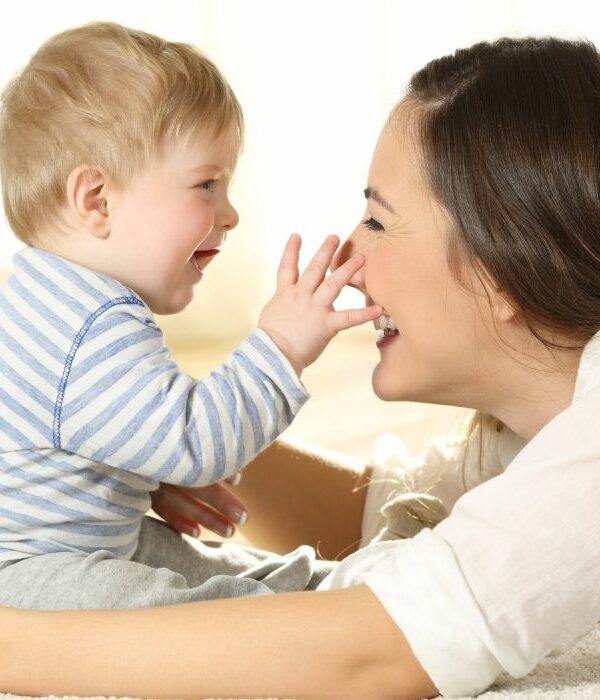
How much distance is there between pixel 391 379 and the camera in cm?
133

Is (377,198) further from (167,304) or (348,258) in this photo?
(167,304)

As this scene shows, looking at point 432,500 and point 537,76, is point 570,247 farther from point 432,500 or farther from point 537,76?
point 432,500

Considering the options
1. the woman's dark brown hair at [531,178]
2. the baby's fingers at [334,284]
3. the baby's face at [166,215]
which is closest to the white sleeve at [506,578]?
the woman's dark brown hair at [531,178]

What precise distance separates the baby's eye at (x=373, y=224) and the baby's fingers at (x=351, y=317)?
10 centimetres

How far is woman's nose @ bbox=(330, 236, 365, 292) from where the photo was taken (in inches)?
53.3

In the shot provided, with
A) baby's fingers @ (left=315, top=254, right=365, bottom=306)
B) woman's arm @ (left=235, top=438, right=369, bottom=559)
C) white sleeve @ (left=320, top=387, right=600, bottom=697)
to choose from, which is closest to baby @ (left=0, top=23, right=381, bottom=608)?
baby's fingers @ (left=315, top=254, right=365, bottom=306)

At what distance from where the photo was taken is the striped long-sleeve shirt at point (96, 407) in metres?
1.21

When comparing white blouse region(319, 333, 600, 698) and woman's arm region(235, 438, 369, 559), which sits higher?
white blouse region(319, 333, 600, 698)

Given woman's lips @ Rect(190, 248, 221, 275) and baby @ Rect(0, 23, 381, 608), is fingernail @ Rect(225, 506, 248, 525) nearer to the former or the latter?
baby @ Rect(0, 23, 381, 608)

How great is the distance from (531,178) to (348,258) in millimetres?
286

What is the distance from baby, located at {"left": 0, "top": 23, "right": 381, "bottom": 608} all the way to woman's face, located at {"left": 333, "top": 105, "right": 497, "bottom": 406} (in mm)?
41

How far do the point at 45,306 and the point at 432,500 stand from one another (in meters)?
0.69

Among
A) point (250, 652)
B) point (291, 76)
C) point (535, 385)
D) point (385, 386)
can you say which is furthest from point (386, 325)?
point (291, 76)

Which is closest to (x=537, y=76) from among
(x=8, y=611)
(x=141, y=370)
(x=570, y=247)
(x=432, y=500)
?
(x=570, y=247)
